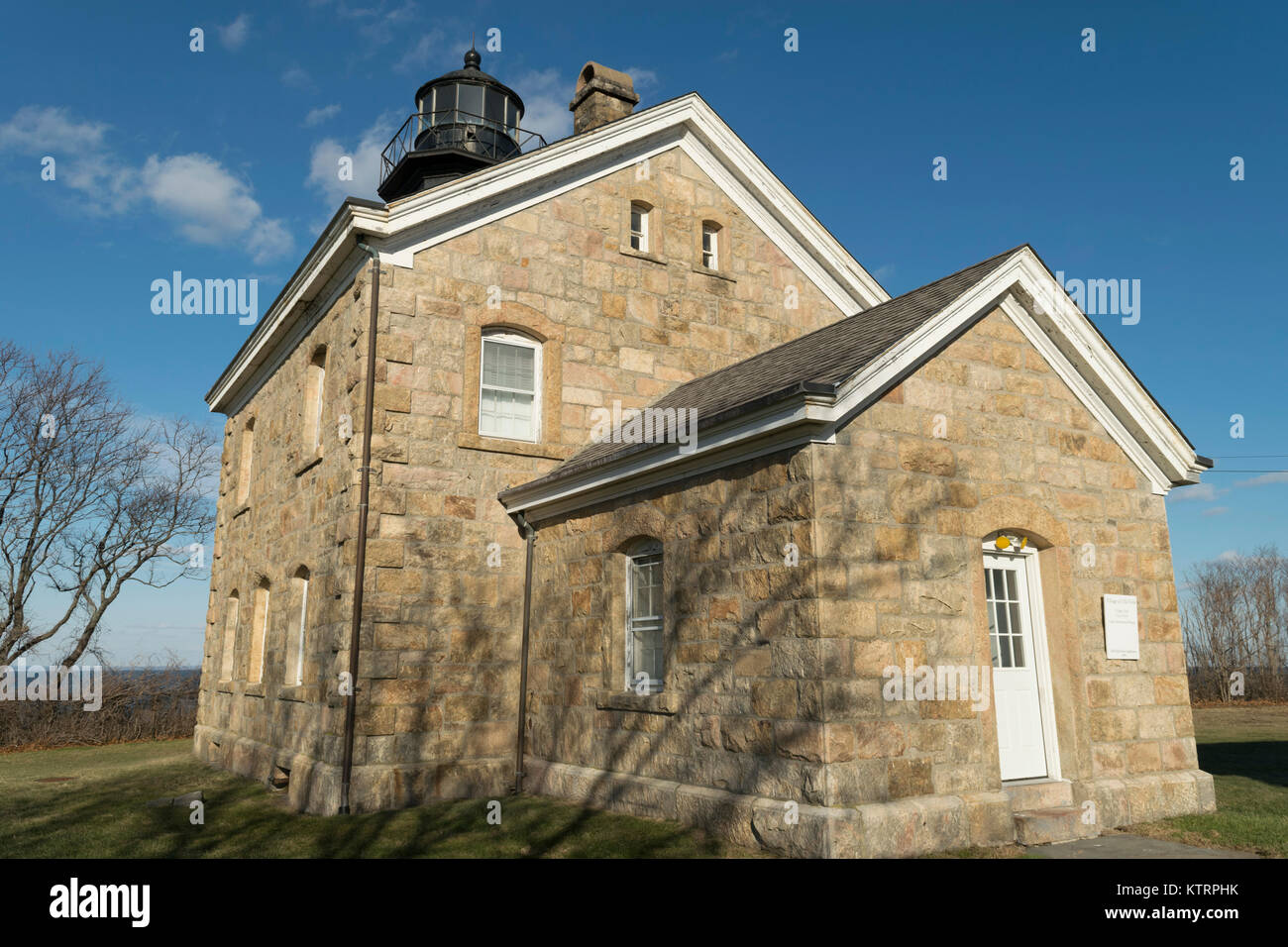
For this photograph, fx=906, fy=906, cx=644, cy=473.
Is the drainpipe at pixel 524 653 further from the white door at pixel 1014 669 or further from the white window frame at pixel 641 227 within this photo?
the white door at pixel 1014 669

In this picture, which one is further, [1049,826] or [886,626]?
[1049,826]

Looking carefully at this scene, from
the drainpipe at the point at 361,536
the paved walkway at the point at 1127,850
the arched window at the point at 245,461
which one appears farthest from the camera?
the arched window at the point at 245,461

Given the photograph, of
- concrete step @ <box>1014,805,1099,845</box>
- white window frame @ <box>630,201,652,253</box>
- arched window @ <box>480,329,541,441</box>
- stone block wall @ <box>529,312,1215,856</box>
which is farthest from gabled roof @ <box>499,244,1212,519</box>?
white window frame @ <box>630,201,652,253</box>

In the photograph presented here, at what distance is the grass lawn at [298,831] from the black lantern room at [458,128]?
12566 mm

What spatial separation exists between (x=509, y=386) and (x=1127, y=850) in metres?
7.88

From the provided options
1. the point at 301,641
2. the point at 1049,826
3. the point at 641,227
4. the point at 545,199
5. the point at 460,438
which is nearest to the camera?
the point at 1049,826

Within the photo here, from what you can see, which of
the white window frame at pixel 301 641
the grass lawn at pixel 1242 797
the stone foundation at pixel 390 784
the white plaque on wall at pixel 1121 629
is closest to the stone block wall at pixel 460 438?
the stone foundation at pixel 390 784

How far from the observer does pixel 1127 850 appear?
6.88 m

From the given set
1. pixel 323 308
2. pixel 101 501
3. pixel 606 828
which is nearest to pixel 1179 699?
pixel 606 828

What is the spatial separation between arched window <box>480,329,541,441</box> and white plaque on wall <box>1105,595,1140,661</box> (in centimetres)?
650

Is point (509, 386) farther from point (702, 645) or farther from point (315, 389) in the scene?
point (702, 645)

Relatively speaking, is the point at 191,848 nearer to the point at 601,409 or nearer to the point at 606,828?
the point at 606,828

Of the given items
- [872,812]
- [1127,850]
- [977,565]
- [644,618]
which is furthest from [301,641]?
[1127,850]

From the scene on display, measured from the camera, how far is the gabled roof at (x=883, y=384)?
22.9ft
